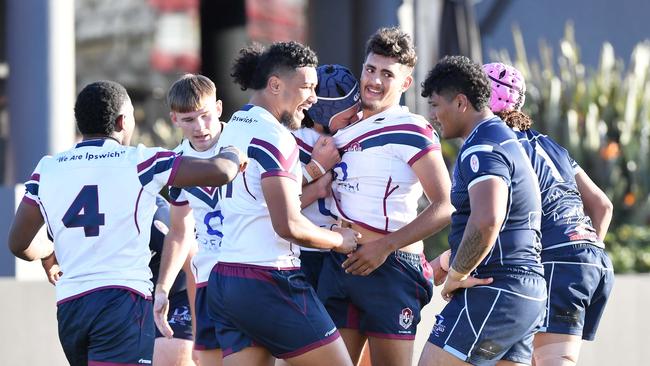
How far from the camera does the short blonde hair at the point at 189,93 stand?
21.8ft

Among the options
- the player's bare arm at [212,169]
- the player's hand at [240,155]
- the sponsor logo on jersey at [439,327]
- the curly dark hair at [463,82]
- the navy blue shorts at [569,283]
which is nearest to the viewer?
the player's bare arm at [212,169]

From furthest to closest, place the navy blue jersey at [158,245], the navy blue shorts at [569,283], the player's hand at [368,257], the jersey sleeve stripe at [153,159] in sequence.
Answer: the navy blue jersey at [158,245] → the navy blue shorts at [569,283] → the player's hand at [368,257] → the jersey sleeve stripe at [153,159]

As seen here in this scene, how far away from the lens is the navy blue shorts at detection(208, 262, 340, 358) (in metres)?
5.43

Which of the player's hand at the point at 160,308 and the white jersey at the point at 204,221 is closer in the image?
the player's hand at the point at 160,308

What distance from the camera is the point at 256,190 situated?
218 inches

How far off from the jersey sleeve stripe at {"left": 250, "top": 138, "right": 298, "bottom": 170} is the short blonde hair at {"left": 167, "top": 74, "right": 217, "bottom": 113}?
1.24 meters

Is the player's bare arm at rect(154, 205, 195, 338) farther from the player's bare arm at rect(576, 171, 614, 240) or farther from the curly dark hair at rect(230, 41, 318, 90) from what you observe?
the player's bare arm at rect(576, 171, 614, 240)

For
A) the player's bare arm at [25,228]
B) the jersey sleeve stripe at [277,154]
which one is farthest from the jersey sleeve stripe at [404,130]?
the player's bare arm at [25,228]

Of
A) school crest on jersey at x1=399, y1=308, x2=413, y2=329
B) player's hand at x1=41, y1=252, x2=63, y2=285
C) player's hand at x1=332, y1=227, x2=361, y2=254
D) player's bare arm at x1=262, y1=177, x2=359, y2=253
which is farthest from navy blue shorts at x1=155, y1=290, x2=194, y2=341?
player's bare arm at x1=262, y1=177, x2=359, y2=253

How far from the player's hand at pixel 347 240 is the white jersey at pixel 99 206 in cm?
86

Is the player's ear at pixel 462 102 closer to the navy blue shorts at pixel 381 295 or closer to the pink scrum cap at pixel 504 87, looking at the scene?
the pink scrum cap at pixel 504 87

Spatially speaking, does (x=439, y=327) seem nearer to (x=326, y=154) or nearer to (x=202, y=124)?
(x=326, y=154)

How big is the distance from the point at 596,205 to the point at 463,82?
1380 millimetres

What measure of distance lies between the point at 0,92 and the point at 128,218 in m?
15.5
